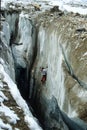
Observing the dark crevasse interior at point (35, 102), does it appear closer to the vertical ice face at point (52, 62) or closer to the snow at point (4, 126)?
the vertical ice face at point (52, 62)

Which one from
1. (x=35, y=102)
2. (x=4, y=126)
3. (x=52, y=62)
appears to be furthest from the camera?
(x=35, y=102)

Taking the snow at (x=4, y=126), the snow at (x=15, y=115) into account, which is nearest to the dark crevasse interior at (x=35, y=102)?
the snow at (x=15, y=115)

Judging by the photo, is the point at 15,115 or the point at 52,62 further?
the point at 52,62

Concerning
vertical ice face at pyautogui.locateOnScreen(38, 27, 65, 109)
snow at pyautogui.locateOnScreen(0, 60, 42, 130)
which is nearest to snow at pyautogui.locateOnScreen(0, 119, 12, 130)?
snow at pyautogui.locateOnScreen(0, 60, 42, 130)

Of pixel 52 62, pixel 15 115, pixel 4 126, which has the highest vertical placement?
pixel 4 126

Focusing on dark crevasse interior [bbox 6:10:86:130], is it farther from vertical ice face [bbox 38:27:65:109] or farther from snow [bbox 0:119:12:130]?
snow [bbox 0:119:12:130]

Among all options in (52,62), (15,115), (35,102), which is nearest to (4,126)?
(15,115)

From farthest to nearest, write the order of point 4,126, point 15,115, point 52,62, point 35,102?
point 35,102 → point 52,62 → point 15,115 → point 4,126

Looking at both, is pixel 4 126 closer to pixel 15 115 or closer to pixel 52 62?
pixel 15 115

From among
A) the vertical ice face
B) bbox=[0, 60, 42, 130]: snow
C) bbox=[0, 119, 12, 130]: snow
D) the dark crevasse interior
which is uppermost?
bbox=[0, 119, 12, 130]: snow

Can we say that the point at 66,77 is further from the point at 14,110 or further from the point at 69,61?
the point at 14,110

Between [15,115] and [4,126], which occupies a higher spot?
[4,126]
